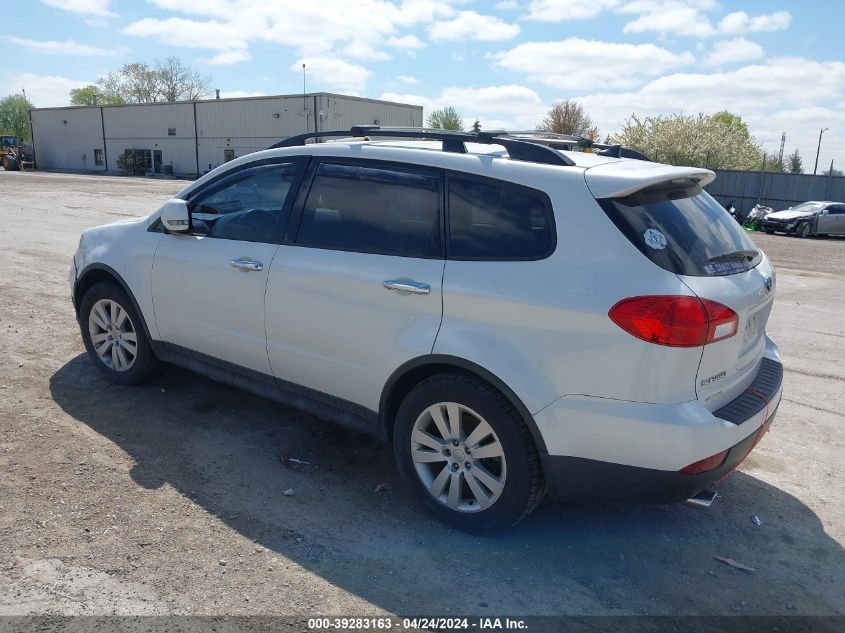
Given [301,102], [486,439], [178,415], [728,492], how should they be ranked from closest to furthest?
[486,439] → [728,492] → [178,415] → [301,102]

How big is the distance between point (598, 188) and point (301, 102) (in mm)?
41854

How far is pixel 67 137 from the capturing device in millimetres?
59094

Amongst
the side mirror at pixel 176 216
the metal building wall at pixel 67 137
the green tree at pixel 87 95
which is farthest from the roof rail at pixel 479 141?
the green tree at pixel 87 95

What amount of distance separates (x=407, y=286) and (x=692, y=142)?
153ft

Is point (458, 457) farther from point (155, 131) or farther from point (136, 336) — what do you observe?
point (155, 131)

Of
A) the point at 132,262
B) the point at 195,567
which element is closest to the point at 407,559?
the point at 195,567

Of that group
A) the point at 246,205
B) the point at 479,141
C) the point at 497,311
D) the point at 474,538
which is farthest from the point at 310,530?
the point at 479,141

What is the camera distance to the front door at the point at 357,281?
327 cm

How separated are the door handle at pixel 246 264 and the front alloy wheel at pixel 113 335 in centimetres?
134

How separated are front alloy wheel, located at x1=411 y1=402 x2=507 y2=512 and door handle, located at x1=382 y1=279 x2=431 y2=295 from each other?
1.83 ft

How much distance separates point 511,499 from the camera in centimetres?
310

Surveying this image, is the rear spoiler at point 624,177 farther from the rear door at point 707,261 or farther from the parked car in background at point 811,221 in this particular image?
the parked car in background at point 811,221

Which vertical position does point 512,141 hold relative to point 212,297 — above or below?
above

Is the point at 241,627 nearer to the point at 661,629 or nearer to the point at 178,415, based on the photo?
the point at 661,629
